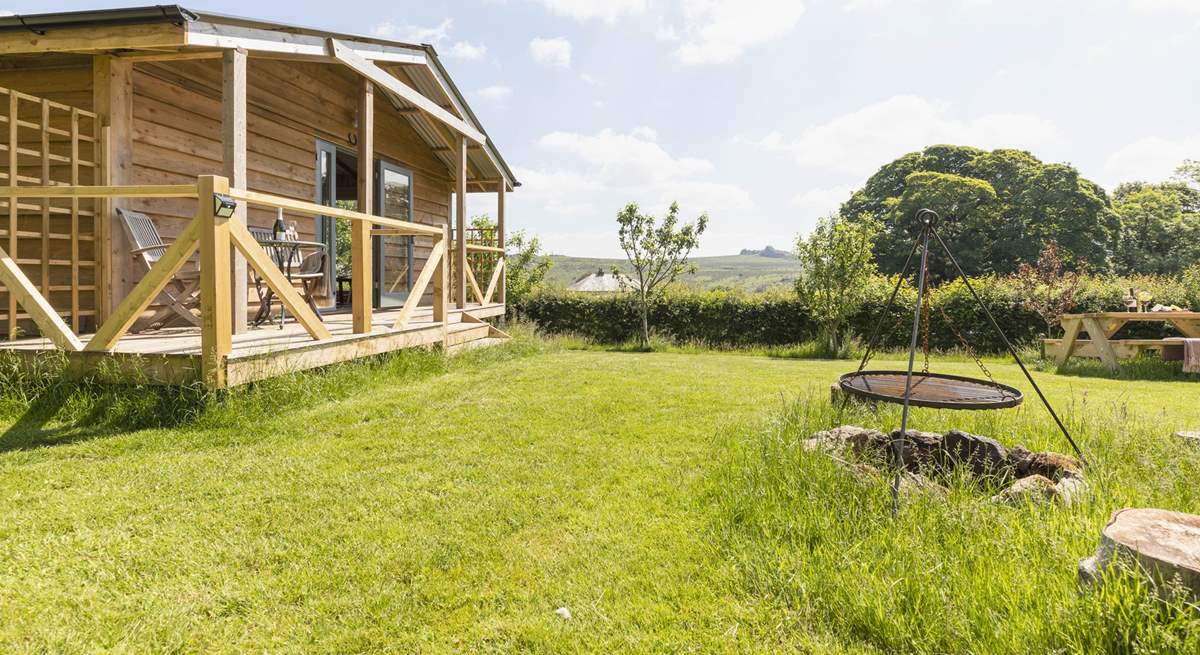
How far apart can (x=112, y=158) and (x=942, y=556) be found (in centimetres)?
676

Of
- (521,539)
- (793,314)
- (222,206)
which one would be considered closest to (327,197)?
(222,206)

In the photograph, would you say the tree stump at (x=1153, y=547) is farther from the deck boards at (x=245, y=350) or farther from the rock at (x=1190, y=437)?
the deck boards at (x=245, y=350)

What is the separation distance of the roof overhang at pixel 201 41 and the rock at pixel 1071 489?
596cm

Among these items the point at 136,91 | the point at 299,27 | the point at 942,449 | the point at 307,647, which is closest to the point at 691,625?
the point at 307,647

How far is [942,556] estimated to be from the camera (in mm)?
2078

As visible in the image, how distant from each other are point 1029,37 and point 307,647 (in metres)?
9.87

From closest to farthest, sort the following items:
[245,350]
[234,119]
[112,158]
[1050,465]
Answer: [1050,465]
[245,350]
[234,119]
[112,158]

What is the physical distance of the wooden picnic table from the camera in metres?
7.63

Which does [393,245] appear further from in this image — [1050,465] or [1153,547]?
[1153,547]

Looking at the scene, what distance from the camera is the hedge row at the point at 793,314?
11.4 metres

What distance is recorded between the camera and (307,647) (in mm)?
1685

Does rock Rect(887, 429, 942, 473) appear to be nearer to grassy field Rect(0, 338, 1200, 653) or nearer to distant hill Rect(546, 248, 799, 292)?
grassy field Rect(0, 338, 1200, 653)

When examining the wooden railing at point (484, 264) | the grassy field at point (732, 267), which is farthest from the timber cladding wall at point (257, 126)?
the grassy field at point (732, 267)

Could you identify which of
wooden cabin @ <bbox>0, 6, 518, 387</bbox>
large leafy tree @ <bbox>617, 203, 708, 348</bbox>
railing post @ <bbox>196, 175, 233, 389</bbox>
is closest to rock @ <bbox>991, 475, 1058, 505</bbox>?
railing post @ <bbox>196, 175, 233, 389</bbox>
